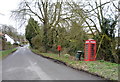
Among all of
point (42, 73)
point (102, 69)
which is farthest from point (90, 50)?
point (42, 73)

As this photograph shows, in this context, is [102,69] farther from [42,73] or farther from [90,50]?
[90,50]

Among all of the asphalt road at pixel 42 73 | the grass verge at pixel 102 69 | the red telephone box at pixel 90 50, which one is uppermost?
the red telephone box at pixel 90 50

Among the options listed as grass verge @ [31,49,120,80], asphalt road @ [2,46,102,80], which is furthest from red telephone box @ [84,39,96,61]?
asphalt road @ [2,46,102,80]

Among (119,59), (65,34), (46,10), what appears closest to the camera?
(119,59)

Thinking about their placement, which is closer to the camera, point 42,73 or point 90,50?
point 42,73

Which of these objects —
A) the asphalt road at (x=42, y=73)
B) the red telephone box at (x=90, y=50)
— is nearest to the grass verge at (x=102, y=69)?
the asphalt road at (x=42, y=73)

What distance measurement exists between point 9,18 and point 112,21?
16.0 meters

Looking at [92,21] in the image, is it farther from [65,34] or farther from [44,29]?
[44,29]

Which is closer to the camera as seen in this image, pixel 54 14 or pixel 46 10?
pixel 54 14

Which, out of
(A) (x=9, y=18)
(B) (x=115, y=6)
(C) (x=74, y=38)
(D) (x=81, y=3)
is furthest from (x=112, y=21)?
(A) (x=9, y=18)

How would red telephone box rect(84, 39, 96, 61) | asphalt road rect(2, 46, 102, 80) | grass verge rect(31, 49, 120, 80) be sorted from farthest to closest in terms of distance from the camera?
red telephone box rect(84, 39, 96, 61) < asphalt road rect(2, 46, 102, 80) < grass verge rect(31, 49, 120, 80)

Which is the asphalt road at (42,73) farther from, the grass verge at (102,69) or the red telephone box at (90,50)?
the red telephone box at (90,50)

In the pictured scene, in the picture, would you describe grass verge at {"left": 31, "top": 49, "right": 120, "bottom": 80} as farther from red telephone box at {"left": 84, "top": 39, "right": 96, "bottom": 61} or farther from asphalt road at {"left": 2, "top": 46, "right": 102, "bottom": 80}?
red telephone box at {"left": 84, "top": 39, "right": 96, "bottom": 61}

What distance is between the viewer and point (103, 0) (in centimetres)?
1138
